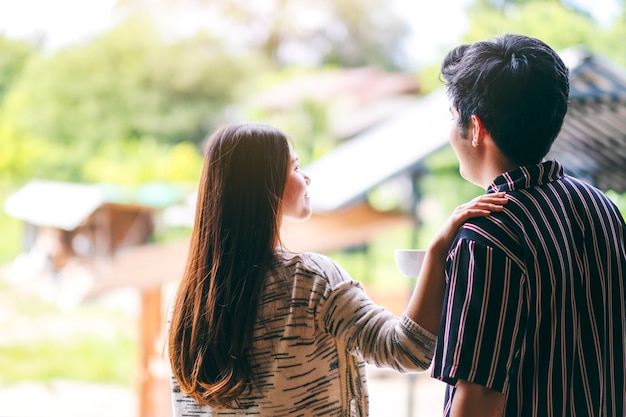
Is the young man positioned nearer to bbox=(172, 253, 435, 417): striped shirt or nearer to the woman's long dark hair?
bbox=(172, 253, 435, 417): striped shirt

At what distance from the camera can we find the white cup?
0.94 metres

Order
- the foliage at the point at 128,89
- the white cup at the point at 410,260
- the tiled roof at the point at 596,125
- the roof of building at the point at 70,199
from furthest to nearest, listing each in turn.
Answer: the foliage at the point at 128,89
the roof of building at the point at 70,199
the tiled roof at the point at 596,125
the white cup at the point at 410,260

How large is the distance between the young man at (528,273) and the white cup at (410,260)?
0.19m

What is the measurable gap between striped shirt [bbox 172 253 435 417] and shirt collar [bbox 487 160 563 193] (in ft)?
0.69

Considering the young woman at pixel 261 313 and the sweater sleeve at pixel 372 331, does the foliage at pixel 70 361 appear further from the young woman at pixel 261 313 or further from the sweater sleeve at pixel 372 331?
the sweater sleeve at pixel 372 331

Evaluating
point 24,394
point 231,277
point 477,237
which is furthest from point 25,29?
point 477,237

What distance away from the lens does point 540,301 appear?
28.2 inches

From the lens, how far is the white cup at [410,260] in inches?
37.0

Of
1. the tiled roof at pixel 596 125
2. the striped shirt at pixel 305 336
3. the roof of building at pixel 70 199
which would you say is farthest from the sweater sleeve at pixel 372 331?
the roof of building at pixel 70 199

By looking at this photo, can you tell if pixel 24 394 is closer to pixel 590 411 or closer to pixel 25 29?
pixel 25 29

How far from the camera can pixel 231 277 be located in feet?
2.85

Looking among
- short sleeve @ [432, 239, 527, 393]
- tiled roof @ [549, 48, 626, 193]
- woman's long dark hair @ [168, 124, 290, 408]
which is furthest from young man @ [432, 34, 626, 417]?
tiled roof @ [549, 48, 626, 193]

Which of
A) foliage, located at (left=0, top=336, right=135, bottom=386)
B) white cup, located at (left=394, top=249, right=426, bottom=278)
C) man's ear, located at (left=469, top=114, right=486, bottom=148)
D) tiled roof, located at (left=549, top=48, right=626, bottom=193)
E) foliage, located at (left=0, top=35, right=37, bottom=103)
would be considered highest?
foliage, located at (left=0, top=35, right=37, bottom=103)

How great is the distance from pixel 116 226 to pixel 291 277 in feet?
11.8
